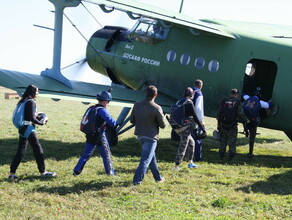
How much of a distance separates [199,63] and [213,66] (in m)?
0.44

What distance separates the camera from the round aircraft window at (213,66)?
12.1 metres

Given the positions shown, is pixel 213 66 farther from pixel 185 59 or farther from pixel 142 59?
pixel 142 59

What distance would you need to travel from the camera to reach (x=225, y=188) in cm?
855

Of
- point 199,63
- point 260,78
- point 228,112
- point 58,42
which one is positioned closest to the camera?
point 228,112

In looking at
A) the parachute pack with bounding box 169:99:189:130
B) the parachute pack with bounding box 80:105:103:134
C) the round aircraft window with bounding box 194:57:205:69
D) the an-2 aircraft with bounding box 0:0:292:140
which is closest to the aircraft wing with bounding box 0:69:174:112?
the an-2 aircraft with bounding box 0:0:292:140

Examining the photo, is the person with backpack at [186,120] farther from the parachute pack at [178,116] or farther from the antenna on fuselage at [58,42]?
the antenna on fuselage at [58,42]

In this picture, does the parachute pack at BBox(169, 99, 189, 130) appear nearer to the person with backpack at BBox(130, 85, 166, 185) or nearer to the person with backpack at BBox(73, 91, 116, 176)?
the person with backpack at BBox(130, 85, 166, 185)

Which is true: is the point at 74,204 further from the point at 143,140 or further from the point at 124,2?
the point at 124,2

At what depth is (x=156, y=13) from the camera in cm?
1124

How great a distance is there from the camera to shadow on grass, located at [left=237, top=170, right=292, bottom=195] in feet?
27.4

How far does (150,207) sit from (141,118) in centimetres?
180

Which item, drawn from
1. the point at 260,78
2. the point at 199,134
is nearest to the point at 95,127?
the point at 199,134

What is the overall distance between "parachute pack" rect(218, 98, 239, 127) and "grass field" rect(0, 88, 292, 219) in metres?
0.97

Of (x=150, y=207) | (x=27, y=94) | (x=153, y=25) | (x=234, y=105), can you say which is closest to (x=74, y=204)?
(x=150, y=207)
